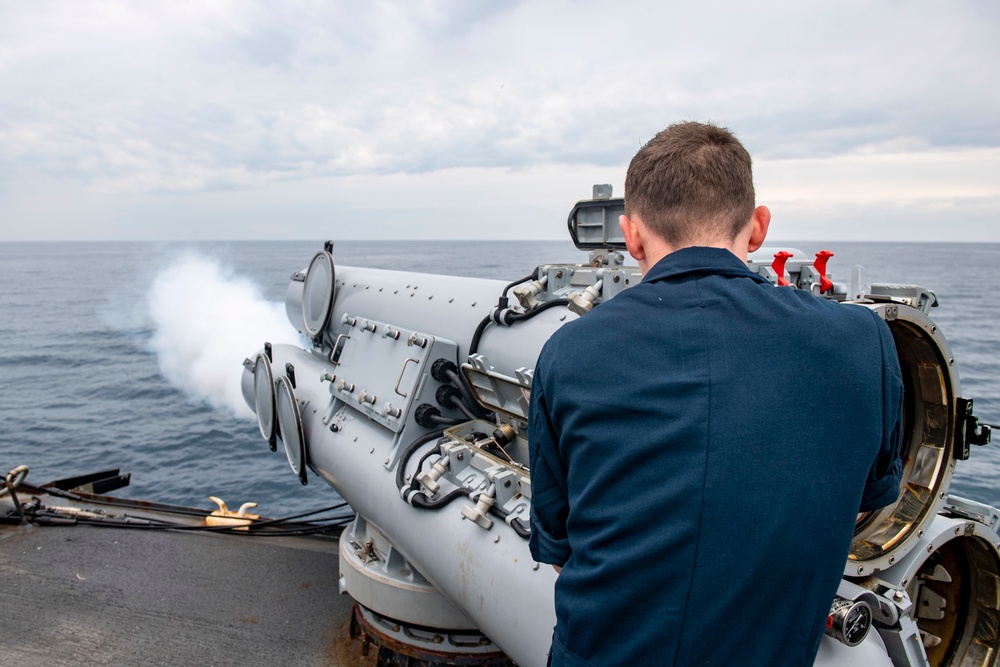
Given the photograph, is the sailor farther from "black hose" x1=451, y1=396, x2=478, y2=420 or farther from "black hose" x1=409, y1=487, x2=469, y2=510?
"black hose" x1=451, y1=396, x2=478, y2=420

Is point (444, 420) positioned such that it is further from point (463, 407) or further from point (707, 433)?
point (707, 433)

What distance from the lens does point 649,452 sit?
118cm

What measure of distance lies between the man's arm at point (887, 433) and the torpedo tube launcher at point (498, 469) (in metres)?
0.47

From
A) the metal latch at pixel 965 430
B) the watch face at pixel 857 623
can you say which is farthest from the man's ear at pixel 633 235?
the metal latch at pixel 965 430

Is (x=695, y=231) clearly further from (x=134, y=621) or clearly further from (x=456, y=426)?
(x=134, y=621)

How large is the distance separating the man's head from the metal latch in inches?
68.7

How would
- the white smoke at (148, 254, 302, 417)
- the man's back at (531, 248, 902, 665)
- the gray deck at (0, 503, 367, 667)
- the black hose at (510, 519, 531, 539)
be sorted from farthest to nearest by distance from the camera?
the white smoke at (148, 254, 302, 417)
the gray deck at (0, 503, 367, 667)
the black hose at (510, 519, 531, 539)
the man's back at (531, 248, 902, 665)

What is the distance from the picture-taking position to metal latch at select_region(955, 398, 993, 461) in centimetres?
255

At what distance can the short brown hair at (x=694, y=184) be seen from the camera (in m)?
1.24

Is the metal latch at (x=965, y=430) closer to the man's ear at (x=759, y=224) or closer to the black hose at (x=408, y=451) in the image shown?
the man's ear at (x=759, y=224)

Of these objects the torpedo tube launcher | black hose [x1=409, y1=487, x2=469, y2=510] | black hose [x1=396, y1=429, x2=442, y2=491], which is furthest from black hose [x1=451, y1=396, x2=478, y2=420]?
black hose [x1=409, y1=487, x2=469, y2=510]

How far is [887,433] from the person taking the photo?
132 centimetres

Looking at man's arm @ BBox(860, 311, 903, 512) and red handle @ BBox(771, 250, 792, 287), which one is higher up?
red handle @ BBox(771, 250, 792, 287)

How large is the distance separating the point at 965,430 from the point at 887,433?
1547 mm
